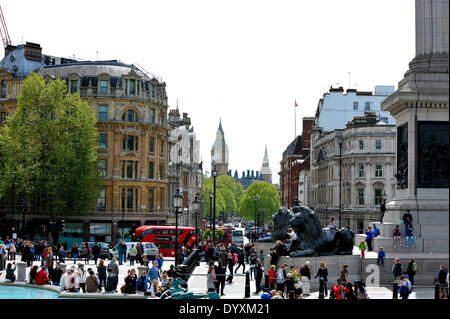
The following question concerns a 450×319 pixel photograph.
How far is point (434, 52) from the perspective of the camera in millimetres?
27078

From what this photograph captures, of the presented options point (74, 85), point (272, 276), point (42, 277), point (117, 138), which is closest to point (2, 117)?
point (74, 85)

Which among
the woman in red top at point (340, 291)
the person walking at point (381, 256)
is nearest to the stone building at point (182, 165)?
the person walking at point (381, 256)

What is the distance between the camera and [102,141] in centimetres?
6975

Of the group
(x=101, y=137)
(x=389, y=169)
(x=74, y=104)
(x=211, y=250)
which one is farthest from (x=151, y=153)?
(x=211, y=250)

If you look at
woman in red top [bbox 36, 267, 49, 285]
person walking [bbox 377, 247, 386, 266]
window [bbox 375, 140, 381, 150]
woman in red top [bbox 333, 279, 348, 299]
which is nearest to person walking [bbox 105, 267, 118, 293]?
woman in red top [bbox 36, 267, 49, 285]

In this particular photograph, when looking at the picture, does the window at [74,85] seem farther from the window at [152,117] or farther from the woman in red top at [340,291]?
the woman in red top at [340,291]

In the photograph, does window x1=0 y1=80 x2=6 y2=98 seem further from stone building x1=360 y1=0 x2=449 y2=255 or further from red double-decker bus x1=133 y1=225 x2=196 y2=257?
stone building x1=360 y1=0 x2=449 y2=255

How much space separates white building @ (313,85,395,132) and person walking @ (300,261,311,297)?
268 feet

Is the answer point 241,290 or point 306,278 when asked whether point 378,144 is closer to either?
point 241,290

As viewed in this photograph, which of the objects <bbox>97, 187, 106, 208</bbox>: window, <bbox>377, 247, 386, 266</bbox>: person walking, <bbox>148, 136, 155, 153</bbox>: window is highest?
<bbox>148, 136, 155, 153</bbox>: window

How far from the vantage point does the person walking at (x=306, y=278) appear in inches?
867

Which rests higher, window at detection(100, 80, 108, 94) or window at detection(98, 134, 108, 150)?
window at detection(100, 80, 108, 94)

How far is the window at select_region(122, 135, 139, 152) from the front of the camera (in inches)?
2776
